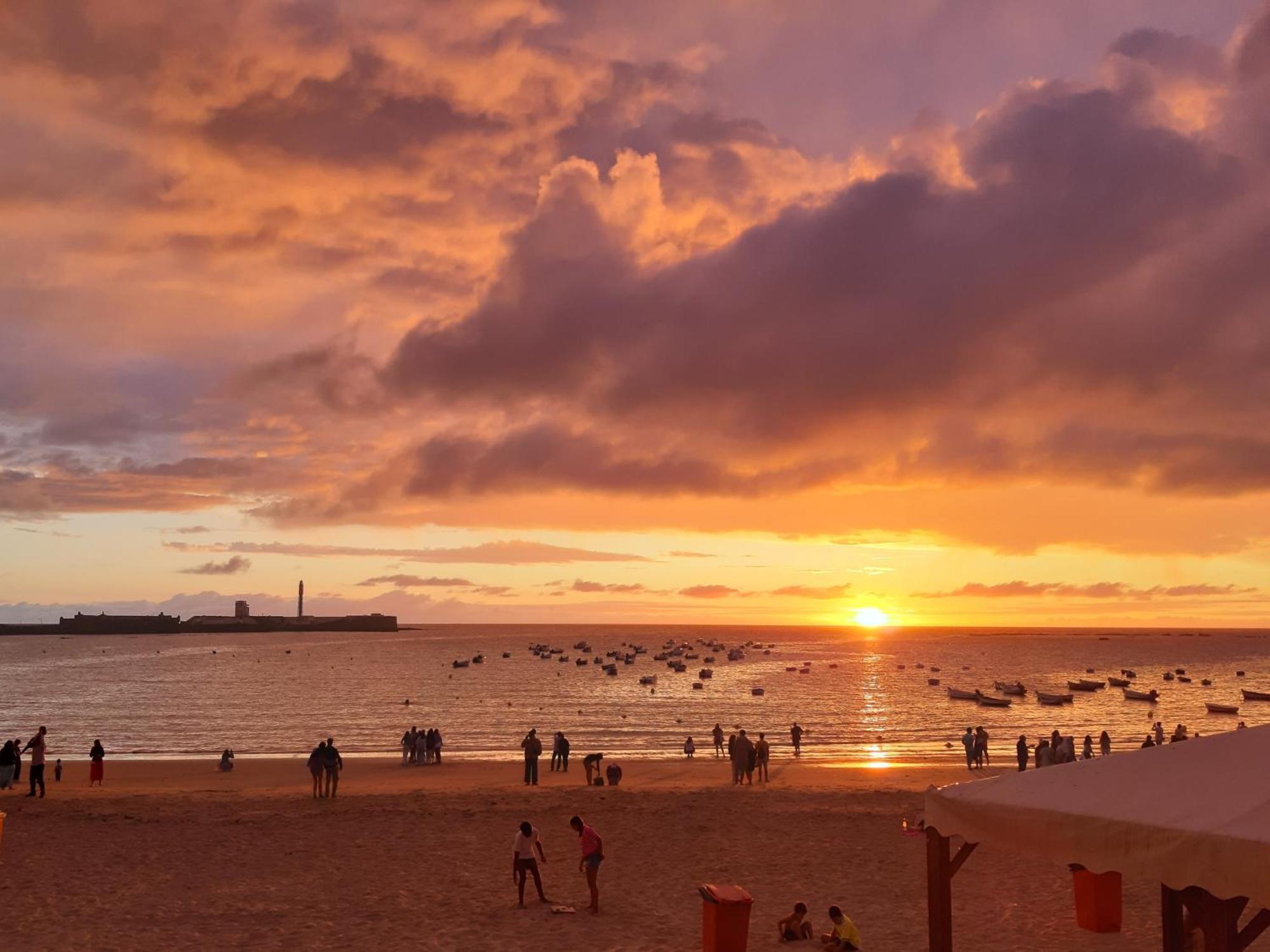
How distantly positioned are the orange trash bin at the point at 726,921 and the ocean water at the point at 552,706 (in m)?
30.4

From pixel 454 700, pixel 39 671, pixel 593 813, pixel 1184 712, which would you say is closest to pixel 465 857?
pixel 593 813

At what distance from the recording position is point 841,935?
479 inches

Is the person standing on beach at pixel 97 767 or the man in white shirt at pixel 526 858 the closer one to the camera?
the man in white shirt at pixel 526 858

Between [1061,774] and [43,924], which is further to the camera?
[43,924]

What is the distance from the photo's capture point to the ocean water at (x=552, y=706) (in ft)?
180

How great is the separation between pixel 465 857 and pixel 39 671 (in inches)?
5587

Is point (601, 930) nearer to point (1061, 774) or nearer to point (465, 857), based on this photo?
point (465, 857)

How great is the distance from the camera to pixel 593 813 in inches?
906

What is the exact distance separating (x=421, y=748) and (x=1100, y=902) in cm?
3019

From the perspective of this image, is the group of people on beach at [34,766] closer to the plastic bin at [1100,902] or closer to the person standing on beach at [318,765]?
the person standing on beach at [318,765]

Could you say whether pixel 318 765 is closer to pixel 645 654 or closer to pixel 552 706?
pixel 552 706

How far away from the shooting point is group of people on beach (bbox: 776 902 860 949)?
1213 cm

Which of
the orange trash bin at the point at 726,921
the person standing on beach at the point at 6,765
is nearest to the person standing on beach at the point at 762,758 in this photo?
the orange trash bin at the point at 726,921

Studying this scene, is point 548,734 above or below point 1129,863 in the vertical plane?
below
